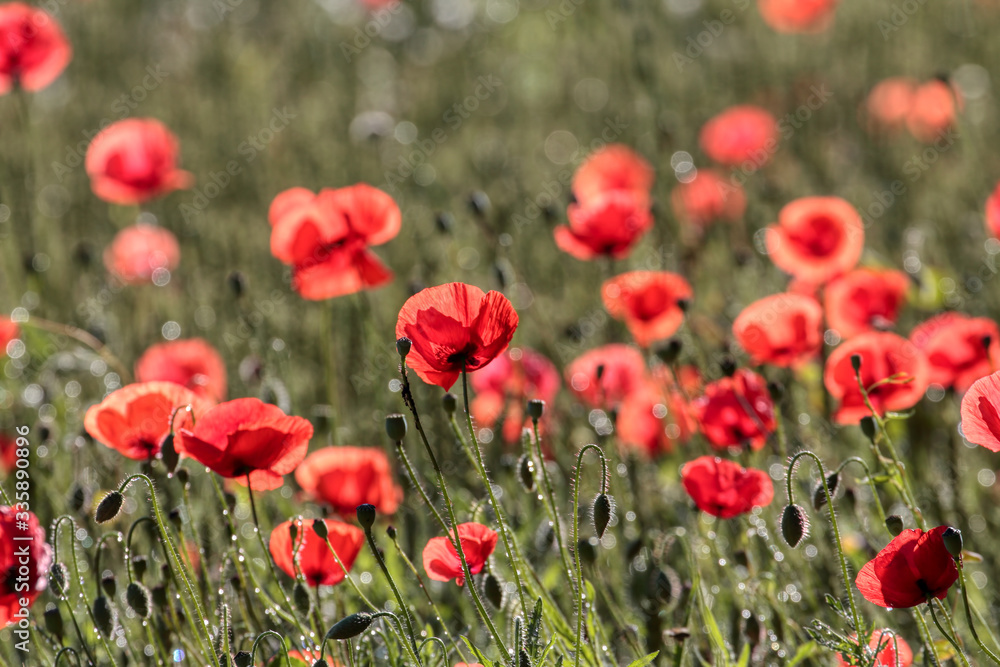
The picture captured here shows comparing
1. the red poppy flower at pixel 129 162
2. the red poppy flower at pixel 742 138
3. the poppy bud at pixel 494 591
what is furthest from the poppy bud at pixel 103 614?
the red poppy flower at pixel 742 138

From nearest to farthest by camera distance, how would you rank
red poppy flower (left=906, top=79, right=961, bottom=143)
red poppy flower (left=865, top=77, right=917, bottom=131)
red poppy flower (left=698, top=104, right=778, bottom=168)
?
red poppy flower (left=698, top=104, right=778, bottom=168) → red poppy flower (left=906, top=79, right=961, bottom=143) → red poppy flower (left=865, top=77, right=917, bottom=131)

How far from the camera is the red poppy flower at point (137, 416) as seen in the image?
1.81m

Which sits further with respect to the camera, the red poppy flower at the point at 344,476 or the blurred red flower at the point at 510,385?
the blurred red flower at the point at 510,385

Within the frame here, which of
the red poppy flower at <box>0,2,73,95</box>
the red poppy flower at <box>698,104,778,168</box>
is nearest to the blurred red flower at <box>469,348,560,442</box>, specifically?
the red poppy flower at <box>0,2,73,95</box>

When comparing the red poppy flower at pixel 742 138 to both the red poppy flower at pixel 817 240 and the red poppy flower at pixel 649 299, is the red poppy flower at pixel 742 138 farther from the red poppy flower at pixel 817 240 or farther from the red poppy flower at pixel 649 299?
the red poppy flower at pixel 649 299

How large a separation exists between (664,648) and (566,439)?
0.80m

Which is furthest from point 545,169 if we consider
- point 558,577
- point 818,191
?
point 558,577

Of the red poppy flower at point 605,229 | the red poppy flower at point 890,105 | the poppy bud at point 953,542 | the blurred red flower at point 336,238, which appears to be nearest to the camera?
the poppy bud at point 953,542

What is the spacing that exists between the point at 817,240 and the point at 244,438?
1666 mm

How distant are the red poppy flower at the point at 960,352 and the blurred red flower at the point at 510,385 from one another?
36.6 inches

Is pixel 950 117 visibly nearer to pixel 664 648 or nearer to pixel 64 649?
pixel 664 648

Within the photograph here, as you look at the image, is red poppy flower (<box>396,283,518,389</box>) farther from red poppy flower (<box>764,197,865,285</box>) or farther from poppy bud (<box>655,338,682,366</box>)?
red poppy flower (<box>764,197,865,285</box>)

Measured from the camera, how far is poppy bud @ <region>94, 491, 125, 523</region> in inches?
63.8

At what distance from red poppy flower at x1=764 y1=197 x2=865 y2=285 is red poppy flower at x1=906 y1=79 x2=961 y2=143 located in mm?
1997
